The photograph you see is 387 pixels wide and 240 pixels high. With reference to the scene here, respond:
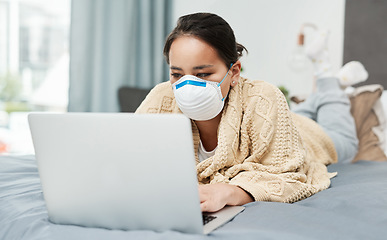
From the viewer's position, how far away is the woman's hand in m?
0.81

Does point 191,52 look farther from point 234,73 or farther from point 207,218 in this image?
point 207,218

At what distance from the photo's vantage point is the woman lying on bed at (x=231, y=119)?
100 centimetres

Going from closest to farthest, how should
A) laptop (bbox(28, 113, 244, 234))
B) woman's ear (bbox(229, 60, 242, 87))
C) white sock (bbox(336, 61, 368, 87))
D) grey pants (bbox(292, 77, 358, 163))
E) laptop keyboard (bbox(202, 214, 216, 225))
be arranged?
laptop (bbox(28, 113, 244, 234)) < laptop keyboard (bbox(202, 214, 216, 225)) < woman's ear (bbox(229, 60, 242, 87)) < grey pants (bbox(292, 77, 358, 163)) < white sock (bbox(336, 61, 368, 87))

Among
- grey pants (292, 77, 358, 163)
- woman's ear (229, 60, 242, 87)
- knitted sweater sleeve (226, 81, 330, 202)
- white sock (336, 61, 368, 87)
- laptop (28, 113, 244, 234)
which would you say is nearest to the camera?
laptop (28, 113, 244, 234)

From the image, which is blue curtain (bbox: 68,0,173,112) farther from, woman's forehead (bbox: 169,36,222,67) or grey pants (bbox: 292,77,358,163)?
woman's forehead (bbox: 169,36,222,67)

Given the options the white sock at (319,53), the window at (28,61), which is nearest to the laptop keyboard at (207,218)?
the white sock at (319,53)

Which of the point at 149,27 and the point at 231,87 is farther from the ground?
the point at 149,27

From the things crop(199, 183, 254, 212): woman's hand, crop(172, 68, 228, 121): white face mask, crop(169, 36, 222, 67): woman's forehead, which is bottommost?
crop(199, 183, 254, 212): woman's hand

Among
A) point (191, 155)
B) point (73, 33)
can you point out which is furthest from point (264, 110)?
point (73, 33)

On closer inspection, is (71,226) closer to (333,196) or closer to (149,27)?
(333,196)

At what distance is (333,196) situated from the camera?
3.19ft

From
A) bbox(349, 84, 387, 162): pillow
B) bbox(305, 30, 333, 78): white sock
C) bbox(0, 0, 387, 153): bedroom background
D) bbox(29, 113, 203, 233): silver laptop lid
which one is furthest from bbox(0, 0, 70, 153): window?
bbox(29, 113, 203, 233): silver laptop lid

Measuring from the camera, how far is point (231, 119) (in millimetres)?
1104

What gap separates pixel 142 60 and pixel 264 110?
6.78 ft
